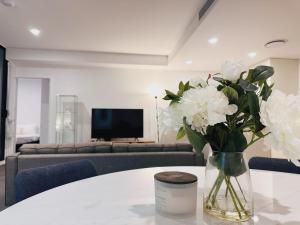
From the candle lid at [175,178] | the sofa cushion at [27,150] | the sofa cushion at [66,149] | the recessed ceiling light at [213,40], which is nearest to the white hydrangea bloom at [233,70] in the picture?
the candle lid at [175,178]

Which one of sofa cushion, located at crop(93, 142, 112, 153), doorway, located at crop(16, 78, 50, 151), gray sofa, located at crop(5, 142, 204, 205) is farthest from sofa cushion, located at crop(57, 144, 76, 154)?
doorway, located at crop(16, 78, 50, 151)

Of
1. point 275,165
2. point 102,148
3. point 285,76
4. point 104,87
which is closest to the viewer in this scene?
point 275,165

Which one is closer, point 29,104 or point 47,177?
point 47,177

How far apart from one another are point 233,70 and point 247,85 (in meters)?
0.07

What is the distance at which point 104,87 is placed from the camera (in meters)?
5.61

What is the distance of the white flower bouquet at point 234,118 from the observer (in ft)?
2.00

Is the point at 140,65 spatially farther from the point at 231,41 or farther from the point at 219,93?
the point at 219,93

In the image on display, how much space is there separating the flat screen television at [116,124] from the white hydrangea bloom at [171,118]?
460 cm

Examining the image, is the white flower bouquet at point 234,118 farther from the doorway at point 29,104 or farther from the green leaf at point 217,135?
the doorway at point 29,104

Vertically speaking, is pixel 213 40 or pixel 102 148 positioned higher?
pixel 213 40

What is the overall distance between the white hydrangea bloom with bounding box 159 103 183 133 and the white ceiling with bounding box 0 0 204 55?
8.12 feet

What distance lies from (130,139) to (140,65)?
70.9 inches

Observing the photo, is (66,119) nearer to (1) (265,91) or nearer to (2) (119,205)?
(2) (119,205)

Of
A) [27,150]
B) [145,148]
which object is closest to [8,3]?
[27,150]
